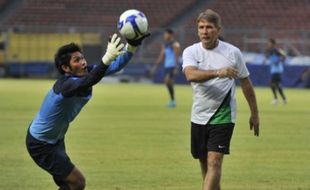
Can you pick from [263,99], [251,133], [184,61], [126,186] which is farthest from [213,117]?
[263,99]

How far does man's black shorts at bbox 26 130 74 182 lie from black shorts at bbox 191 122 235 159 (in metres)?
1.47

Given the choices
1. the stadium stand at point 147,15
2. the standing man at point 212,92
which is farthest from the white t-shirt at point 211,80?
the stadium stand at point 147,15

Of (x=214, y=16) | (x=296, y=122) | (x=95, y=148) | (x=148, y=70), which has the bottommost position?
(x=148, y=70)

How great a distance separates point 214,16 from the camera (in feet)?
31.8

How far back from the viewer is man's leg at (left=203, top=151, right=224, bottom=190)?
376 inches

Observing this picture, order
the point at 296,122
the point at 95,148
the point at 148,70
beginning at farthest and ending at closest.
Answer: the point at 148,70 < the point at 296,122 < the point at 95,148

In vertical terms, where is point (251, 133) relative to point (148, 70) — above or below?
above

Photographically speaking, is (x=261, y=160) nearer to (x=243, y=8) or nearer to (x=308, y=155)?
(x=308, y=155)

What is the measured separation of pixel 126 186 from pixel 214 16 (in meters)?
3.38

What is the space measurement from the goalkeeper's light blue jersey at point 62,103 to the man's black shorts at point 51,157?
59 millimetres

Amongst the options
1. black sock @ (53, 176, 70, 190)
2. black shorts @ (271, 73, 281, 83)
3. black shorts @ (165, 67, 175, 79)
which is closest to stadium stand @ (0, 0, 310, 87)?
black shorts @ (271, 73, 281, 83)

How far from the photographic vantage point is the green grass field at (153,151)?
12.7m

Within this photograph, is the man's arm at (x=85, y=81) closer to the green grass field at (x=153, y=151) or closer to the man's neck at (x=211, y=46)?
the man's neck at (x=211, y=46)

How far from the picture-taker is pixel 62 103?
9164 millimetres
